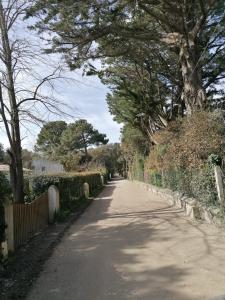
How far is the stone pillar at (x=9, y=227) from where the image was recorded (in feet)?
27.1

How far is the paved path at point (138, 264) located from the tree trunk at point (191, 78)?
6.80m

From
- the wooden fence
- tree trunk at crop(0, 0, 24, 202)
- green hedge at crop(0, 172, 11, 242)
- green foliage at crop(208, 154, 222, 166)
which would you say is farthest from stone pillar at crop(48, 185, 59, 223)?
green foliage at crop(208, 154, 222, 166)

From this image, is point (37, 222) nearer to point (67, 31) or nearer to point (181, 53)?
point (67, 31)

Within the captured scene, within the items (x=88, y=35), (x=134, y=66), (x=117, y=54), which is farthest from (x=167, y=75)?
(x=88, y=35)

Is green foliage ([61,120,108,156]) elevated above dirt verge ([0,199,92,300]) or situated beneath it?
elevated above

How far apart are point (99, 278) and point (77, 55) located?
13776 mm

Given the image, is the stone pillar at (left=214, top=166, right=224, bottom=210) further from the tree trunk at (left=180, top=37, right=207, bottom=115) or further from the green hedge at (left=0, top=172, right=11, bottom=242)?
the tree trunk at (left=180, top=37, right=207, bottom=115)

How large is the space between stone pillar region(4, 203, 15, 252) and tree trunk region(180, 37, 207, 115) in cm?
1020

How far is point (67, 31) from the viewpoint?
16.8m

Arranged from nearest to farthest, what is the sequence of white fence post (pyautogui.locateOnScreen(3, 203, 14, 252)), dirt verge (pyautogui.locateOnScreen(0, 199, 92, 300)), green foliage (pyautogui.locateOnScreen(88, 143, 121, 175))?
dirt verge (pyautogui.locateOnScreen(0, 199, 92, 300))
white fence post (pyautogui.locateOnScreen(3, 203, 14, 252))
green foliage (pyautogui.locateOnScreen(88, 143, 121, 175))

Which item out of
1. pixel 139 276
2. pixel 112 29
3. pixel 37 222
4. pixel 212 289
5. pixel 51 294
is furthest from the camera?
pixel 112 29

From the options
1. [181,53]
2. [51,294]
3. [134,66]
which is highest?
[134,66]

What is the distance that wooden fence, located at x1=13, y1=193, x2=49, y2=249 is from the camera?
932cm

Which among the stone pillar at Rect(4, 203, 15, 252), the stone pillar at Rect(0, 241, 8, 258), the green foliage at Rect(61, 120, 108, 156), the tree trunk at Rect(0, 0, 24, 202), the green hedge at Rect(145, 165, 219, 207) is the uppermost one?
the green foliage at Rect(61, 120, 108, 156)
